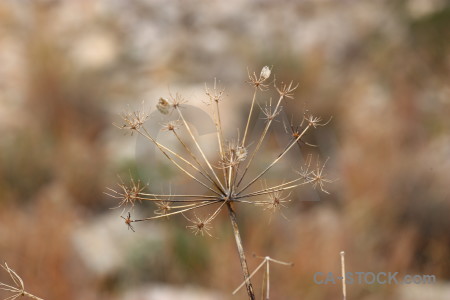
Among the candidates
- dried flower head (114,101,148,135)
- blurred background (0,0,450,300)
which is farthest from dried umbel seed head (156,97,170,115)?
blurred background (0,0,450,300)

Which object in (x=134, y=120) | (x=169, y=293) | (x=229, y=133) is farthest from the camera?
(x=229, y=133)

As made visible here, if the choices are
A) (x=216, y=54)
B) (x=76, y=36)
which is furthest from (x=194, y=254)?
(x=76, y=36)

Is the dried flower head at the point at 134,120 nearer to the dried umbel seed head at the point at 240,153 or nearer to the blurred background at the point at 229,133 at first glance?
the dried umbel seed head at the point at 240,153

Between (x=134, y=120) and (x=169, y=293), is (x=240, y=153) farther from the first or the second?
(x=169, y=293)

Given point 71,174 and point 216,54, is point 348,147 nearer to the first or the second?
point 71,174

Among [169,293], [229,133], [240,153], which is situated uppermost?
[229,133]

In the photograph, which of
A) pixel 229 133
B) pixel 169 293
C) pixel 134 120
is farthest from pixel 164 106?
pixel 229 133

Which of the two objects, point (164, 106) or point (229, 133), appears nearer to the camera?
point (164, 106)

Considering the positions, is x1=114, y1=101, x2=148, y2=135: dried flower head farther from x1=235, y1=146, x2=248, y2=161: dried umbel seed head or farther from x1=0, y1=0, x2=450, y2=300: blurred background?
x1=0, y1=0, x2=450, y2=300: blurred background
